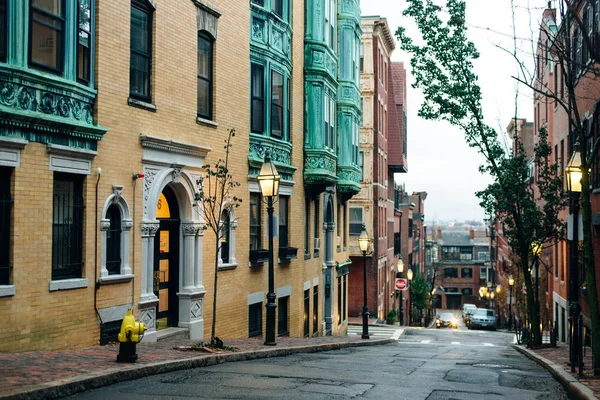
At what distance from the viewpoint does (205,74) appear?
62.8 ft

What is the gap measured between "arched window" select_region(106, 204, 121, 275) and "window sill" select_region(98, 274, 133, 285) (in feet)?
0.72

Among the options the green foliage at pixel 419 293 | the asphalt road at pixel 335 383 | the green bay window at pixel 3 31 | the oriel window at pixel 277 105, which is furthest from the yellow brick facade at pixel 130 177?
the green foliage at pixel 419 293

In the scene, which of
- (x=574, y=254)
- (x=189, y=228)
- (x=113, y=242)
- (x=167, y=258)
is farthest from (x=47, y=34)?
(x=574, y=254)

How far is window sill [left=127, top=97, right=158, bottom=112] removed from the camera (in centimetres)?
1514

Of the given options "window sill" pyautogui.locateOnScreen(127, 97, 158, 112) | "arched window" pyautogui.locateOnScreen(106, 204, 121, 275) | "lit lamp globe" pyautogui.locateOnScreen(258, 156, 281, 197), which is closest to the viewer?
"arched window" pyautogui.locateOnScreen(106, 204, 121, 275)

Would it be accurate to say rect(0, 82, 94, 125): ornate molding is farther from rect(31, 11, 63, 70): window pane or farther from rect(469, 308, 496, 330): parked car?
rect(469, 308, 496, 330): parked car

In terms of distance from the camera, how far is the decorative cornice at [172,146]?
1571 centimetres

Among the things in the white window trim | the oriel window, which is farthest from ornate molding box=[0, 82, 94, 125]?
the oriel window

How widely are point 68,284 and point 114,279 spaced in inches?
58.8

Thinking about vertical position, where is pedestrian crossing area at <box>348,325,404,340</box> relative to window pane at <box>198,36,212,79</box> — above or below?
below

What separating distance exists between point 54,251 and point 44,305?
992 mm

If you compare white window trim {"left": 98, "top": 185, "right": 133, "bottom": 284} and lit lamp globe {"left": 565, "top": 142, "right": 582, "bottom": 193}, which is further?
→ lit lamp globe {"left": 565, "top": 142, "right": 582, "bottom": 193}

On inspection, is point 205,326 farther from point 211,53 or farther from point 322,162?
point 322,162

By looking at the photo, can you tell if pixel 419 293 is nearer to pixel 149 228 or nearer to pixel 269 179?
pixel 269 179
